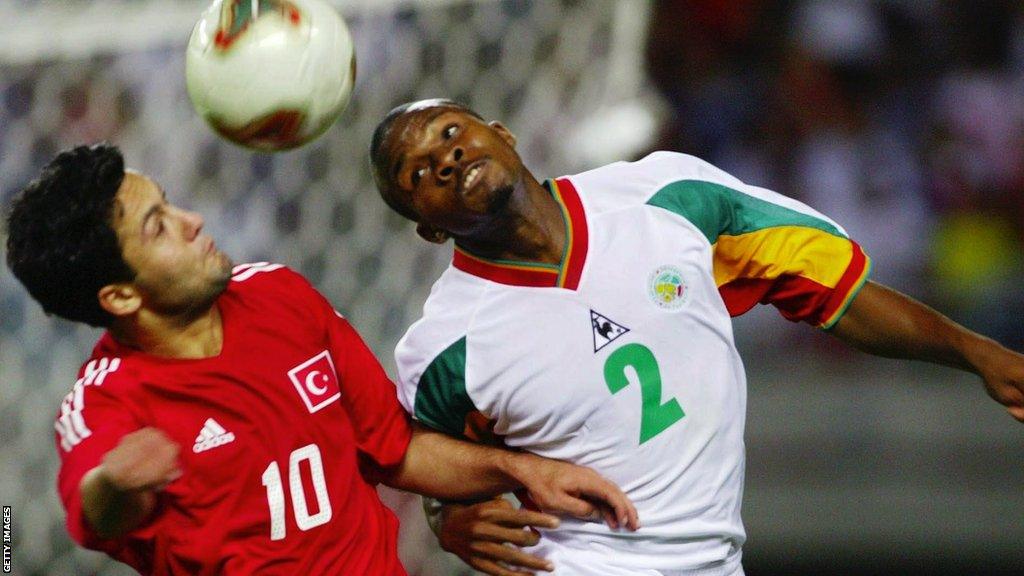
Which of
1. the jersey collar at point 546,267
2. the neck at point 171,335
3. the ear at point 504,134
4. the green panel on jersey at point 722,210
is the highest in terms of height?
the ear at point 504,134

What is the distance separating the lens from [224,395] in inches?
90.4

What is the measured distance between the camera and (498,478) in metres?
2.44

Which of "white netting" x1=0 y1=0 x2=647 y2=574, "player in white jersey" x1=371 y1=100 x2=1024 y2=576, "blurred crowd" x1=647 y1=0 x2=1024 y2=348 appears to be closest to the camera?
"player in white jersey" x1=371 y1=100 x2=1024 y2=576

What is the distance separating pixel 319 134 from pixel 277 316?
35 cm

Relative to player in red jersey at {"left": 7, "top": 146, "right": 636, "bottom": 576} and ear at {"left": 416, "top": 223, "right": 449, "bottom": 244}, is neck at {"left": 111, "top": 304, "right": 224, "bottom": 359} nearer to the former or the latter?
player in red jersey at {"left": 7, "top": 146, "right": 636, "bottom": 576}

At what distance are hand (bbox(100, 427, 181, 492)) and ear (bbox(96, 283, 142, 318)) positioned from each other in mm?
365

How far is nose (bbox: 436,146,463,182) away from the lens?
231cm

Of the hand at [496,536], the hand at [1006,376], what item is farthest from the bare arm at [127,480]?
the hand at [1006,376]

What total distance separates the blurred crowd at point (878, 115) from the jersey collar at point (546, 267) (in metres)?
2.90

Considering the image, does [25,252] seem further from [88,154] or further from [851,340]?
[851,340]

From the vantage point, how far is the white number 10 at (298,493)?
229 cm

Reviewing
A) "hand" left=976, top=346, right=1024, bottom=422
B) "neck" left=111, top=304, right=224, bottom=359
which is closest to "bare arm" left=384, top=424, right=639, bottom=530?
"neck" left=111, top=304, right=224, bottom=359

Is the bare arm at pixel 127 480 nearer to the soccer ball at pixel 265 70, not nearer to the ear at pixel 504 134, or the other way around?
the soccer ball at pixel 265 70

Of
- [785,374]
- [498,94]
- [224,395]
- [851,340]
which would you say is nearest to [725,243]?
[851,340]
